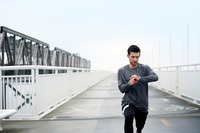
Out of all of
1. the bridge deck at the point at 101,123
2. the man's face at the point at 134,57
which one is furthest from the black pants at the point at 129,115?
the bridge deck at the point at 101,123

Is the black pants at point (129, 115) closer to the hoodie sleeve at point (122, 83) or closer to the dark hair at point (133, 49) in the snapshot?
the hoodie sleeve at point (122, 83)

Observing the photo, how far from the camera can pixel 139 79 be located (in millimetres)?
3348

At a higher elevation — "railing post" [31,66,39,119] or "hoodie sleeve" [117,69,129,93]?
"hoodie sleeve" [117,69,129,93]

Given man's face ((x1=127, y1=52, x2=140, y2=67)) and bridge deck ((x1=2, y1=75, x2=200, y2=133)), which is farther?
bridge deck ((x1=2, y1=75, x2=200, y2=133))

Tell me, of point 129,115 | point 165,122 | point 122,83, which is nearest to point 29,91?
point 165,122

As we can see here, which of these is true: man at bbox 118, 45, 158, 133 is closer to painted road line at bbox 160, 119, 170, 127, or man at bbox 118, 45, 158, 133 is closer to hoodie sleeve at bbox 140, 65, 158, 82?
hoodie sleeve at bbox 140, 65, 158, 82

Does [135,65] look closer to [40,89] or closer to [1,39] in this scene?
[40,89]

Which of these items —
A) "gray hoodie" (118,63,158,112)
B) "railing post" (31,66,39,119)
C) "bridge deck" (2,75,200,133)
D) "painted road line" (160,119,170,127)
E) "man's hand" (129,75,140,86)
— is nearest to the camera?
"man's hand" (129,75,140,86)

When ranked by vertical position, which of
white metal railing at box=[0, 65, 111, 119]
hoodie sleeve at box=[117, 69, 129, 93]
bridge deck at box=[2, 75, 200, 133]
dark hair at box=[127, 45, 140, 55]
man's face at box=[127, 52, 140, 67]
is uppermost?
dark hair at box=[127, 45, 140, 55]

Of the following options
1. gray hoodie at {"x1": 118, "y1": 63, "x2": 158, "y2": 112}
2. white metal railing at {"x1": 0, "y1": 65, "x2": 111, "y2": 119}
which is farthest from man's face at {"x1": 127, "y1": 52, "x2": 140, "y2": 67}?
white metal railing at {"x1": 0, "y1": 65, "x2": 111, "y2": 119}

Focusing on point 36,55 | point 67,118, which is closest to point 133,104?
point 67,118

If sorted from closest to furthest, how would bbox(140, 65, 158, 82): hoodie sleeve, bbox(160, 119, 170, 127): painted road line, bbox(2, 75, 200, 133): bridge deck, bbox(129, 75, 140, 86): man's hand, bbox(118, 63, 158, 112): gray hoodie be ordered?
bbox(129, 75, 140, 86): man's hand → bbox(140, 65, 158, 82): hoodie sleeve → bbox(118, 63, 158, 112): gray hoodie → bbox(2, 75, 200, 133): bridge deck → bbox(160, 119, 170, 127): painted road line

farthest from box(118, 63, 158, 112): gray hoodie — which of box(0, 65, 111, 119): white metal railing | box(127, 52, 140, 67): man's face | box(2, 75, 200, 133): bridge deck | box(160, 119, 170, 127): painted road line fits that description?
box(0, 65, 111, 119): white metal railing

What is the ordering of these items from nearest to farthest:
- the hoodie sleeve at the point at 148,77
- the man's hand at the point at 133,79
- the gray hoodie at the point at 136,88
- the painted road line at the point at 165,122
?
the man's hand at the point at 133,79
the hoodie sleeve at the point at 148,77
the gray hoodie at the point at 136,88
the painted road line at the point at 165,122
